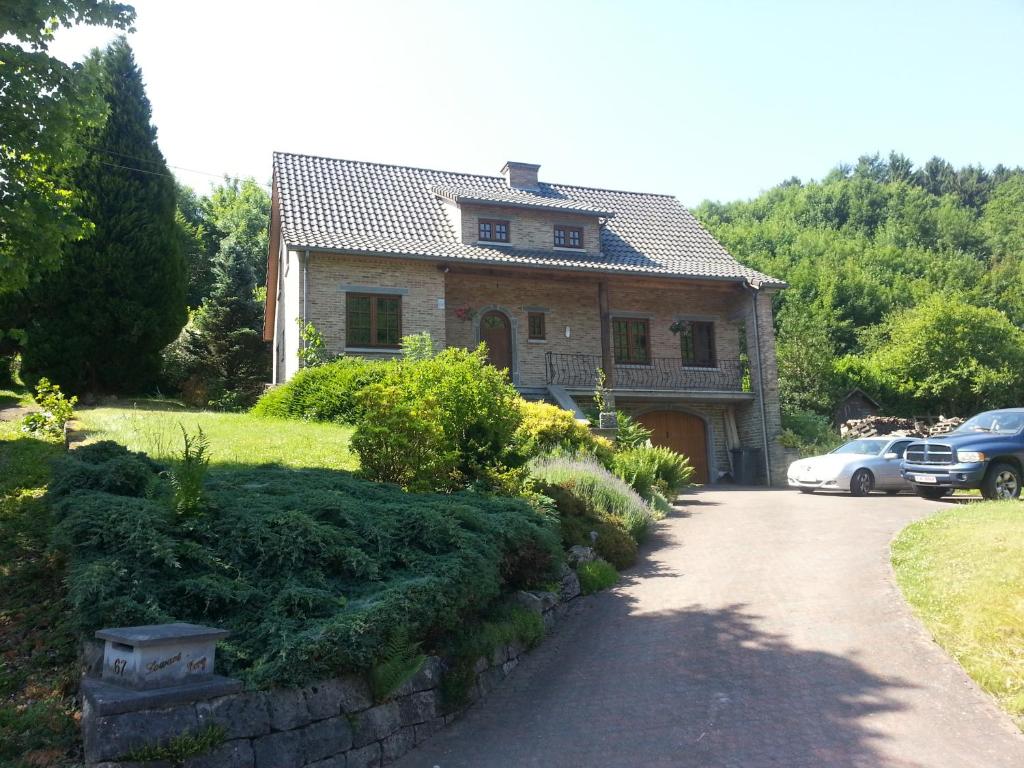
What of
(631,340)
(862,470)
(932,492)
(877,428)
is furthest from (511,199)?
(877,428)

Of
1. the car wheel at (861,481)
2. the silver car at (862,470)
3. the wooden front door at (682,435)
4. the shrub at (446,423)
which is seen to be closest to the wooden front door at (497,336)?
the wooden front door at (682,435)

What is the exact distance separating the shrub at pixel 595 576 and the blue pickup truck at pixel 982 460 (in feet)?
28.0

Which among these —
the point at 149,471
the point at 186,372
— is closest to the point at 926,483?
the point at 149,471

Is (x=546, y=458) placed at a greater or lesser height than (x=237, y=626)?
greater

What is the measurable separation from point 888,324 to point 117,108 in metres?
37.1

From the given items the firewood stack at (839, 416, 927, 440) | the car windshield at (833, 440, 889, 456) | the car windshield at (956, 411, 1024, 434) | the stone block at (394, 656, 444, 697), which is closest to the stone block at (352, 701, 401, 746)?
the stone block at (394, 656, 444, 697)

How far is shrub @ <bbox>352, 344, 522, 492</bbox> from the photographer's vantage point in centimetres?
884

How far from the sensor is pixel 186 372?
2594cm

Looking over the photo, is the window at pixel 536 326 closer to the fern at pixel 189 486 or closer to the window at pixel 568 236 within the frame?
the window at pixel 568 236

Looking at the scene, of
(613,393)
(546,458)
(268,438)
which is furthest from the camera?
(613,393)

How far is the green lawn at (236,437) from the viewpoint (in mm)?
10781

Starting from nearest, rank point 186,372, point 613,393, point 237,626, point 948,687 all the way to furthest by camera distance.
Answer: point 237,626, point 948,687, point 613,393, point 186,372

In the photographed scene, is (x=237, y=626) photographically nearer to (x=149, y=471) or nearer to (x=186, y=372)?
(x=149, y=471)

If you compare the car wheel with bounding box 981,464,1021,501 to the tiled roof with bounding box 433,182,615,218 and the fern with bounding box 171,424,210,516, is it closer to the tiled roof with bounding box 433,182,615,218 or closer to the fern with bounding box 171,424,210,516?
the tiled roof with bounding box 433,182,615,218
